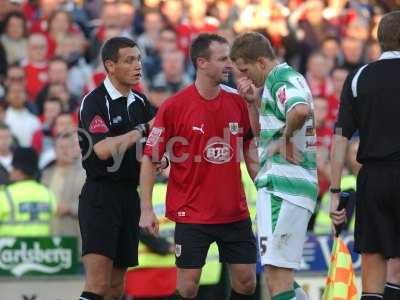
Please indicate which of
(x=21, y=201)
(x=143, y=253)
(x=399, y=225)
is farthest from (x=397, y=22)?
(x=21, y=201)

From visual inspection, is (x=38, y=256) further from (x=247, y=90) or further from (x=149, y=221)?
(x=247, y=90)

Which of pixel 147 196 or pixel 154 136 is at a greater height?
pixel 154 136

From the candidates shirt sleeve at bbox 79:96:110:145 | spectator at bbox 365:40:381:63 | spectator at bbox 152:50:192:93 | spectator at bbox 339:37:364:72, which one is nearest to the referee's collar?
shirt sleeve at bbox 79:96:110:145

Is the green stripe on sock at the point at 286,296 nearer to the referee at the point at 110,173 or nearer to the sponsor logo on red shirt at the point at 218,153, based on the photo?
the sponsor logo on red shirt at the point at 218,153

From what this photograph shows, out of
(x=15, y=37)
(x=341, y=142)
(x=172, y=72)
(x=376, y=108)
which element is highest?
(x=15, y=37)

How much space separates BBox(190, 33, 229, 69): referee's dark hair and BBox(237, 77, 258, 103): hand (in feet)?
1.52

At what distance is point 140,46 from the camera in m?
17.5

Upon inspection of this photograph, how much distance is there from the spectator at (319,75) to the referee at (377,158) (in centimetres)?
804

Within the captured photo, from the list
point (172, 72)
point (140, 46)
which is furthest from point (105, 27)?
point (172, 72)

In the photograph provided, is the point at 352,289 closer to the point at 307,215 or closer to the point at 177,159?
the point at 307,215

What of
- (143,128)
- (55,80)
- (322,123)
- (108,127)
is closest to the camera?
(108,127)

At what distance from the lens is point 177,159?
999 centimetres

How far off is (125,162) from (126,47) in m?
0.88

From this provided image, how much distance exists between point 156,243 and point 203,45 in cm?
245
